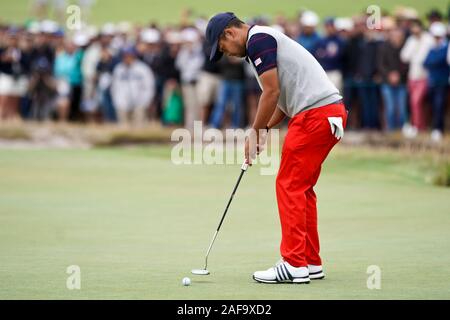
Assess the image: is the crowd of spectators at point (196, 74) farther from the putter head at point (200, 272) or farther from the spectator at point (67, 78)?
the putter head at point (200, 272)

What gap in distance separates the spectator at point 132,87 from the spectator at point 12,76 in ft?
7.87

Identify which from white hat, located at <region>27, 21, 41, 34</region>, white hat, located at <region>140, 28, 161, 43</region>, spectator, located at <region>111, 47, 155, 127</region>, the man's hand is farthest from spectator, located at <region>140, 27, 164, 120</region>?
the man's hand

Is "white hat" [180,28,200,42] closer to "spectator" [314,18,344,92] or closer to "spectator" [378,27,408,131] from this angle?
"spectator" [314,18,344,92]

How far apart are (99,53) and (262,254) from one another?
16.1 metres

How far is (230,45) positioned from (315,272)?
183 cm

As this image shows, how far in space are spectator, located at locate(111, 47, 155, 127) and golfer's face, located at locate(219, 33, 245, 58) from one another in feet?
52.3

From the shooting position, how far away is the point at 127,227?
12.5 m

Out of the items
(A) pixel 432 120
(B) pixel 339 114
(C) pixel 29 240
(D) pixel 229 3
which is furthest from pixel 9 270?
(D) pixel 229 3

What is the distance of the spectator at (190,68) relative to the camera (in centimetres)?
2436

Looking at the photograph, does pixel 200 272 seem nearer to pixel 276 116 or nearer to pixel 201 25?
pixel 276 116

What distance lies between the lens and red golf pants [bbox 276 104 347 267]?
8469 mm

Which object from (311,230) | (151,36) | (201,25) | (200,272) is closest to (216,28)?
(311,230)

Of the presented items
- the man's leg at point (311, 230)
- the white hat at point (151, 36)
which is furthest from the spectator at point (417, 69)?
the man's leg at point (311, 230)

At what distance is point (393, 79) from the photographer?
21.4 meters
